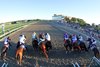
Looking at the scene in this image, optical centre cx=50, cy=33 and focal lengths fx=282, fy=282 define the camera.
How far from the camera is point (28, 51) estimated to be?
24344mm

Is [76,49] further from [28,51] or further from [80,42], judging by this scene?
[28,51]

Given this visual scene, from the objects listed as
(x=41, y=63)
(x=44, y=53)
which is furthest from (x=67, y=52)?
(x=41, y=63)

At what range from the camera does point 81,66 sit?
18.5m

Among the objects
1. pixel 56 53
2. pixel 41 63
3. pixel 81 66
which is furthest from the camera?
pixel 56 53

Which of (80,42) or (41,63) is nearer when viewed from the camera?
(41,63)

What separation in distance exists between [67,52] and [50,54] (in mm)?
1677

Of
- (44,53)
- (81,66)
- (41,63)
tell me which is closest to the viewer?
(81,66)

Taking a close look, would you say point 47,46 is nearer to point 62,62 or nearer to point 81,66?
point 62,62

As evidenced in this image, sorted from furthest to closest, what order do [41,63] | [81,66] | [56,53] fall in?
1. [56,53]
2. [41,63]
3. [81,66]

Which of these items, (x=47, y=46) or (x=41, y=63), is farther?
(x=47, y=46)

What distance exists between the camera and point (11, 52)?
24000 mm

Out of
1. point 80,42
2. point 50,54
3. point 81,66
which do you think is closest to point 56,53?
point 50,54

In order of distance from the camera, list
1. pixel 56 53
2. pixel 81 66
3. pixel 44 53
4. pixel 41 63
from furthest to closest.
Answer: pixel 56 53, pixel 44 53, pixel 41 63, pixel 81 66

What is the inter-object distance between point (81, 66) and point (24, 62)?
4216 millimetres
